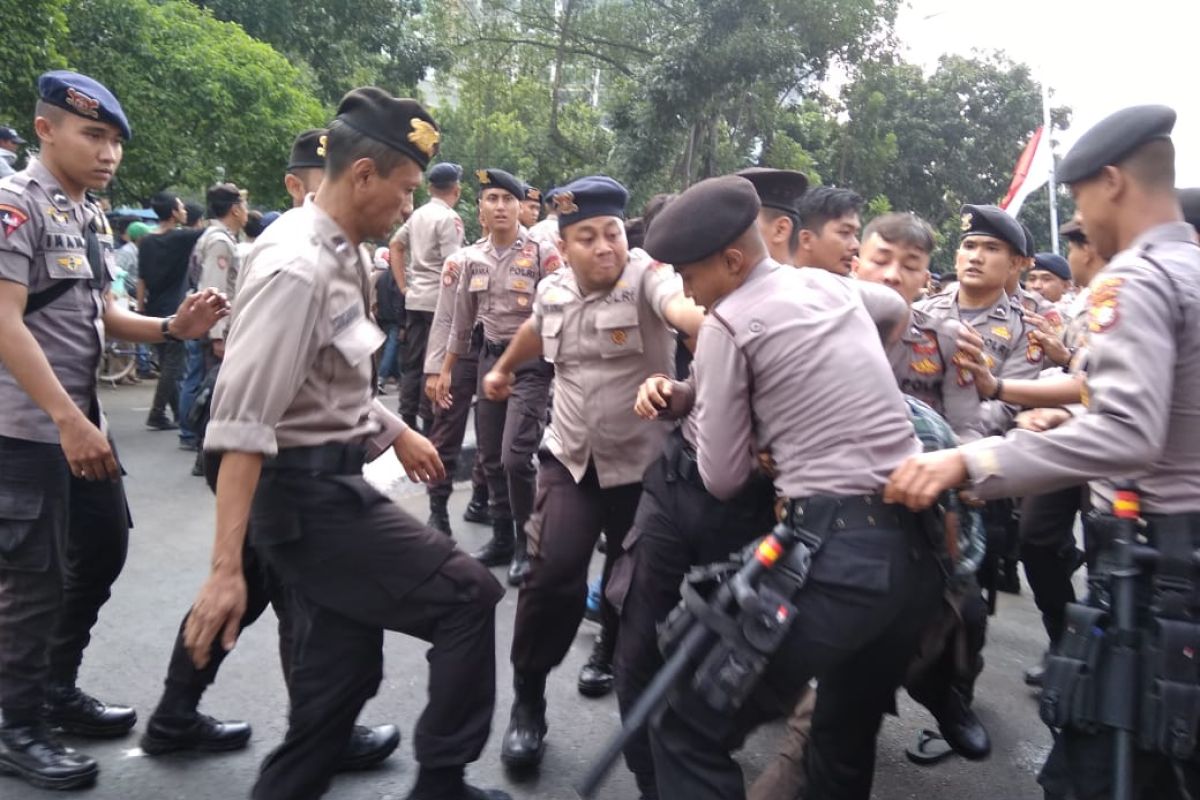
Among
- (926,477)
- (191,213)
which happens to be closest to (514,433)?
(926,477)

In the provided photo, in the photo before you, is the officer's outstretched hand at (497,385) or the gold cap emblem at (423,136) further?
the officer's outstretched hand at (497,385)

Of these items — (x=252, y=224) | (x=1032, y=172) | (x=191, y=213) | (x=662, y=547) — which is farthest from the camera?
(x=1032, y=172)

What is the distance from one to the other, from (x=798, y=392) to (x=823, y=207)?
1882 mm

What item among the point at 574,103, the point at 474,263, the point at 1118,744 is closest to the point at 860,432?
the point at 1118,744

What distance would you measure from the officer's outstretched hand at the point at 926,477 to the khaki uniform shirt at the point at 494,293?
12.3 ft

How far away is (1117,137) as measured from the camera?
2.36 metres

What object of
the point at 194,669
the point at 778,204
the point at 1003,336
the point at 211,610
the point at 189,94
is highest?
the point at 189,94

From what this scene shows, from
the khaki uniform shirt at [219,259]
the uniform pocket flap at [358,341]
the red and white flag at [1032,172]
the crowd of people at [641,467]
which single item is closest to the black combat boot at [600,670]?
the crowd of people at [641,467]

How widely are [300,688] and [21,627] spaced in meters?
1.04

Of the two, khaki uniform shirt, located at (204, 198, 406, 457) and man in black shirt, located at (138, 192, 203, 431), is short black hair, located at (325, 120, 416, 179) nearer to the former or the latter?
khaki uniform shirt, located at (204, 198, 406, 457)

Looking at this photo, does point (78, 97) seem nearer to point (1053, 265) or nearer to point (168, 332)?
point (168, 332)

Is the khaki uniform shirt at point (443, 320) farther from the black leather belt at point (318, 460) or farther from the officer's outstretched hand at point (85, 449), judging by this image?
the black leather belt at point (318, 460)

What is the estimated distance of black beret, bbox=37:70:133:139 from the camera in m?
3.16

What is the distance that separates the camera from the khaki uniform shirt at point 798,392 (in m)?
2.38
